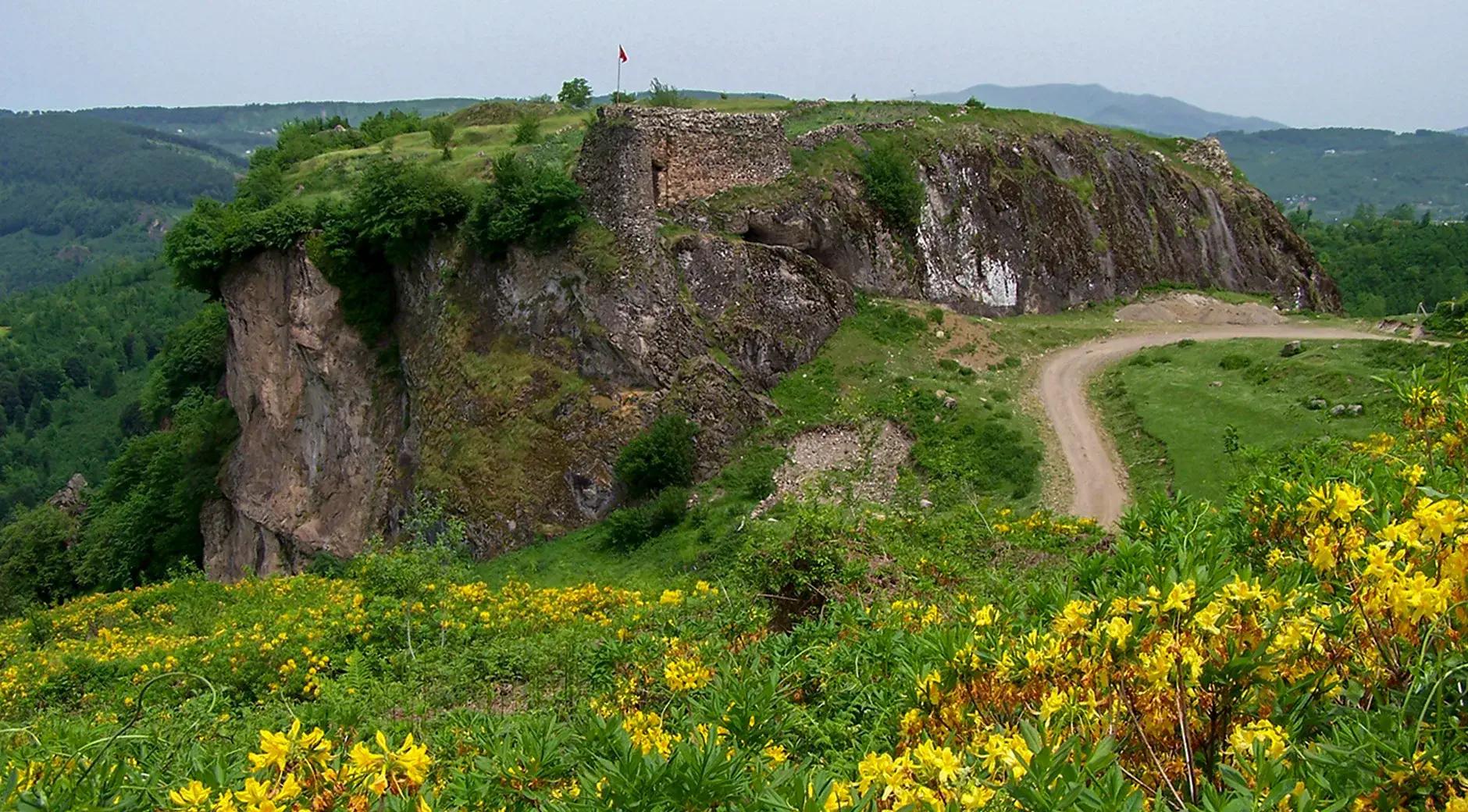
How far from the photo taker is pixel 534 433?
70.0ft

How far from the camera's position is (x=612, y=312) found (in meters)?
21.0

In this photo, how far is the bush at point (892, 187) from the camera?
26.1 metres

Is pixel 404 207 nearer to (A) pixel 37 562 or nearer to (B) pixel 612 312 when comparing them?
(B) pixel 612 312

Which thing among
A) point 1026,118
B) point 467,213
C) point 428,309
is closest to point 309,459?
point 428,309

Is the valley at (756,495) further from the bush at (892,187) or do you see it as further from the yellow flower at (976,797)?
the bush at (892,187)

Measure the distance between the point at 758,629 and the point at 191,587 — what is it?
14.0m

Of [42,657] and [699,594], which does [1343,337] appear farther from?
[42,657]

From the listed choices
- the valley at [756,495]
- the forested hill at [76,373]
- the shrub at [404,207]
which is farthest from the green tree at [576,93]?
the forested hill at [76,373]

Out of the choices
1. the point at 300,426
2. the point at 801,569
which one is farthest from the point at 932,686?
the point at 300,426

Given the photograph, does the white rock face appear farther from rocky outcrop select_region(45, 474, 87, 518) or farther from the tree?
rocky outcrop select_region(45, 474, 87, 518)

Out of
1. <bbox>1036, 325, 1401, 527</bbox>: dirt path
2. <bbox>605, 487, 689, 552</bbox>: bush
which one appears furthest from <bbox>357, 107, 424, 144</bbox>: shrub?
<bbox>1036, 325, 1401, 527</bbox>: dirt path

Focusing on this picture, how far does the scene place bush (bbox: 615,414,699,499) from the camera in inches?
784

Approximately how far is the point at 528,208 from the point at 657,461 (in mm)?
6737

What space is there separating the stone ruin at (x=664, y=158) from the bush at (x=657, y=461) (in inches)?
181
